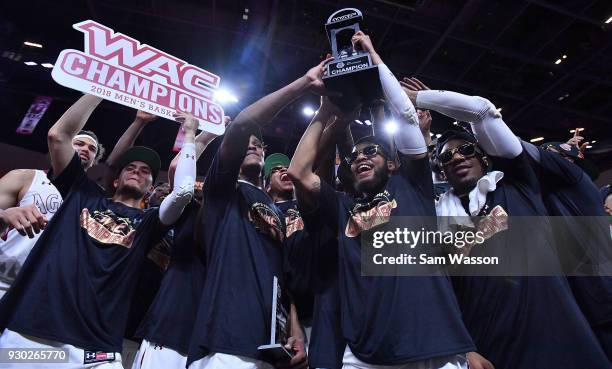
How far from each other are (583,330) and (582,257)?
429mm

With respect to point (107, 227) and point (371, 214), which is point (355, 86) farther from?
point (107, 227)

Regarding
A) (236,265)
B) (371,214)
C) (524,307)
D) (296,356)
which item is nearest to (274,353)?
(296,356)

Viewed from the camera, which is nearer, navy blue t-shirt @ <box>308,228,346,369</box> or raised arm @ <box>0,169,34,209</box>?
navy blue t-shirt @ <box>308,228,346,369</box>

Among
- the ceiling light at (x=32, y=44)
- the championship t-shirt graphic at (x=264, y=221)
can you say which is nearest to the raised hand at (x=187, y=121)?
the championship t-shirt graphic at (x=264, y=221)

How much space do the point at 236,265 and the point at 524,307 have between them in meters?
1.24

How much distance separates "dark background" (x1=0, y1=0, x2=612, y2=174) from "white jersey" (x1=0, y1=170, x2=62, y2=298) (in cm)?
480

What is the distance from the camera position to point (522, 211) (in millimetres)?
1864

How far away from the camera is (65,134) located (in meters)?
2.20

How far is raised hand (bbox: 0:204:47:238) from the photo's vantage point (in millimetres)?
1831

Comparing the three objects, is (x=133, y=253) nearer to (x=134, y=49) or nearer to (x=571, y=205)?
(x=134, y=49)

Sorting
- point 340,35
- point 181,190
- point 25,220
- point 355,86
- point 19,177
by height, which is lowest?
point 25,220

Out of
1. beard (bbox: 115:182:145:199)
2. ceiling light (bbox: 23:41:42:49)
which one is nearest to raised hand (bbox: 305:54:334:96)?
beard (bbox: 115:182:145:199)

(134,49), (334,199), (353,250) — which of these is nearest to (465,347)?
(353,250)

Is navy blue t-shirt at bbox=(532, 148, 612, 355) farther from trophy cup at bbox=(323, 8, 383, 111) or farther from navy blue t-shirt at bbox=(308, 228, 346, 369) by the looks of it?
navy blue t-shirt at bbox=(308, 228, 346, 369)
